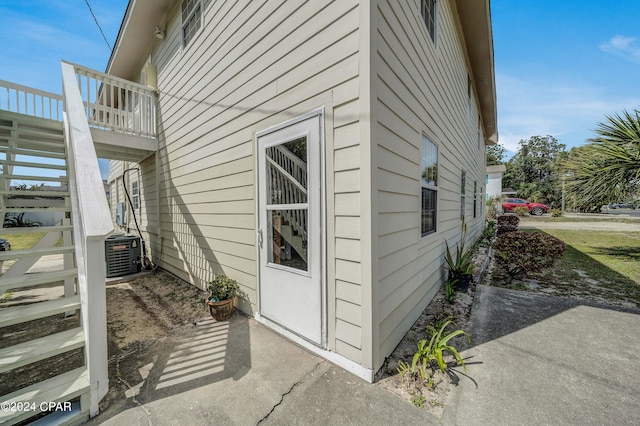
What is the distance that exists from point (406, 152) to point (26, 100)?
6.44 meters

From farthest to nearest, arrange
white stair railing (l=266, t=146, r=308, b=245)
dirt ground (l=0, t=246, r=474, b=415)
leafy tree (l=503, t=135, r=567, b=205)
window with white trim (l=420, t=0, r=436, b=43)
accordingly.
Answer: leafy tree (l=503, t=135, r=567, b=205) < window with white trim (l=420, t=0, r=436, b=43) < white stair railing (l=266, t=146, r=308, b=245) < dirt ground (l=0, t=246, r=474, b=415)

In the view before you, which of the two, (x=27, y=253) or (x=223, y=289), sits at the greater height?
(x=27, y=253)

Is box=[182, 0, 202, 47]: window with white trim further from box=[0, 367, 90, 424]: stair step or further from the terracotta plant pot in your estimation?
box=[0, 367, 90, 424]: stair step

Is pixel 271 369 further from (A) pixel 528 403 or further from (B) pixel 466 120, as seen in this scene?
(B) pixel 466 120

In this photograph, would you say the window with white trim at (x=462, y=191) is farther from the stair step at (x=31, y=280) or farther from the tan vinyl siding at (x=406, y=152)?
the stair step at (x=31, y=280)

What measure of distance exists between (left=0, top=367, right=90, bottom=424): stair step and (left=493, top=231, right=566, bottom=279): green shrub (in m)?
5.74

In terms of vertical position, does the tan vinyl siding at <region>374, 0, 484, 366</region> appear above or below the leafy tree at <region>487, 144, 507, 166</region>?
below

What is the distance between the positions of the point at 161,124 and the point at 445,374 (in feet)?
20.9

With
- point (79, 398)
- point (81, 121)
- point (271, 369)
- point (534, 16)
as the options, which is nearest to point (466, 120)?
point (534, 16)

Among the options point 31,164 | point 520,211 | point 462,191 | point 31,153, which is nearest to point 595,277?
point 462,191

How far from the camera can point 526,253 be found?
449cm

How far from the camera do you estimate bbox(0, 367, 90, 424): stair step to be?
4.90ft

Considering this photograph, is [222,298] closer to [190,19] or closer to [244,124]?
[244,124]

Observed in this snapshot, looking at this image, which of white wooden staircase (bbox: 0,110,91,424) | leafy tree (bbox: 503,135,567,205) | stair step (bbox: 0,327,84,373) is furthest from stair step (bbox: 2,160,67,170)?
leafy tree (bbox: 503,135,567,205)
